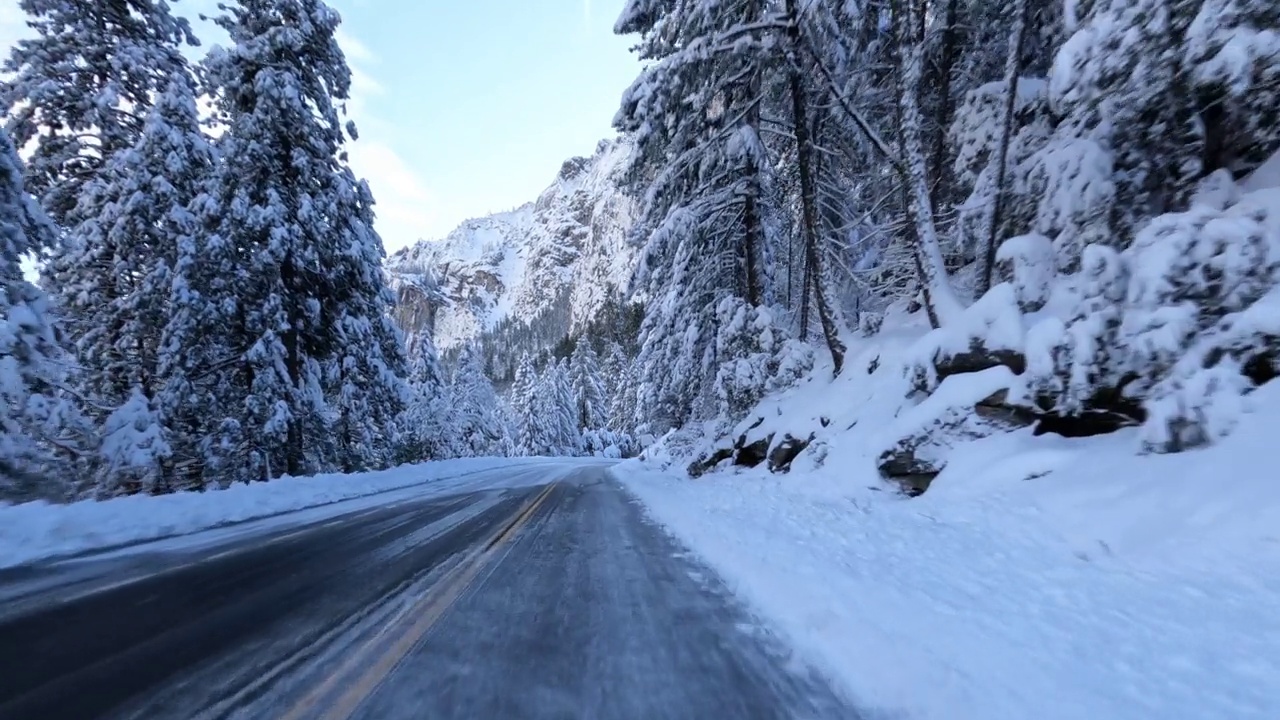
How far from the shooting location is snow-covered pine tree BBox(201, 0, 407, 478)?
47.0 ft

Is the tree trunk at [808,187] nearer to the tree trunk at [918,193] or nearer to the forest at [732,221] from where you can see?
the forest at [732,221]

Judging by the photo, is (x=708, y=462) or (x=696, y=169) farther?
(x=708, y=462)

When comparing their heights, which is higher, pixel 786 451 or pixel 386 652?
pixel 786 451

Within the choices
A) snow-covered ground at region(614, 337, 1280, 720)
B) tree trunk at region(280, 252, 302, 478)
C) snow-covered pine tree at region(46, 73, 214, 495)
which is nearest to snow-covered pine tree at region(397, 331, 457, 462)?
tree trunk at region(280, 252, 302, 478)

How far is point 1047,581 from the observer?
439 centimetres

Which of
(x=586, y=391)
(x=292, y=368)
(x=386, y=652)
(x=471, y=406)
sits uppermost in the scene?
(x=586, y=391)

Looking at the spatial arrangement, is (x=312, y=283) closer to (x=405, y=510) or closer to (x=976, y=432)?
(x=405, y=510)

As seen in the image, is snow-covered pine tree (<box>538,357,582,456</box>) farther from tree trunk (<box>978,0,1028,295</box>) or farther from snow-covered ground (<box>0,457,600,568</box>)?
tree trunk (<box>978,0,1028,295</box>)

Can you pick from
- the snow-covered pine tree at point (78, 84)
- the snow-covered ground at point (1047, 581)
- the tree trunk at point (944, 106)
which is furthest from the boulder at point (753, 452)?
the snow-covered pine tree at point (78, 84)

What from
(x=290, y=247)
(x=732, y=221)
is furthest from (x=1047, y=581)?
(x=290, y=247)

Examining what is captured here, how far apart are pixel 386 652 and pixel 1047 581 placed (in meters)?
4.61

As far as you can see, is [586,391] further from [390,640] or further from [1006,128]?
[390,640]

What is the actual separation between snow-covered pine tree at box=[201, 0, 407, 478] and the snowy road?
30.5ft

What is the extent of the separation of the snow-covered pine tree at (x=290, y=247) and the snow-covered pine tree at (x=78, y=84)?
152 cm
